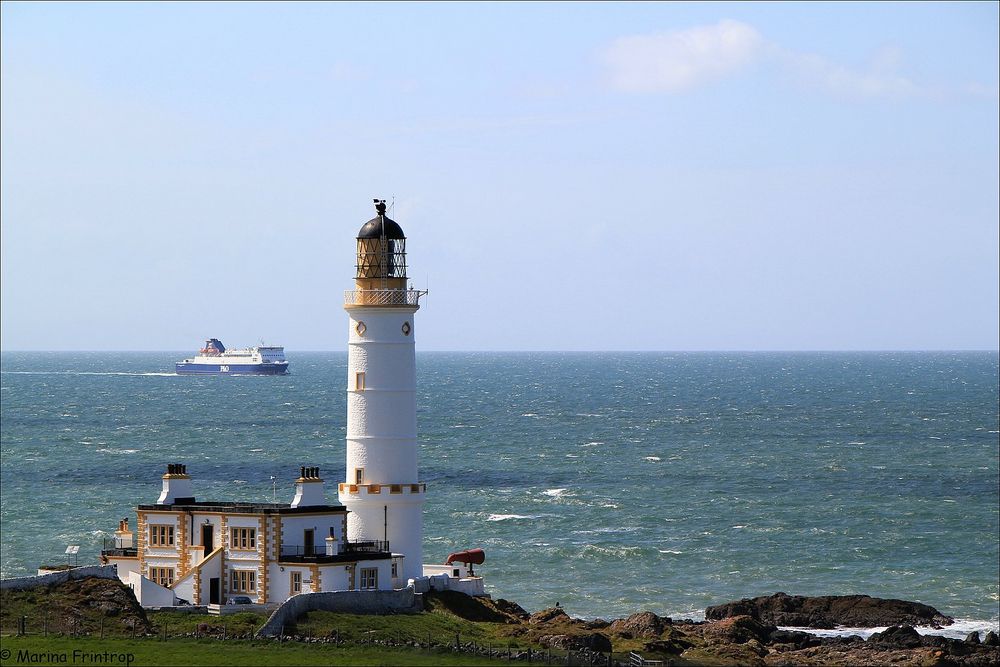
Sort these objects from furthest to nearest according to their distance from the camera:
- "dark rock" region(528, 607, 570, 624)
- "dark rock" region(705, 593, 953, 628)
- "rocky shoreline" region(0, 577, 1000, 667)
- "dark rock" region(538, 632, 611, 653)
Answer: "dark rock" region(705, 593, 953, 628) < "dark rock" region(528, 607, 570, 624) < "dark rock" region(538, 632, 611, 653) < "rocky shoreline" region(0, 577, 1000, 667)

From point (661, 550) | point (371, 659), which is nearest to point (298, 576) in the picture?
point (371, 659)

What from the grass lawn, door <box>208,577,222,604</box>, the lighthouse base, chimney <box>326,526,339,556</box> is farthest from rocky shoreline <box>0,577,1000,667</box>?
chimney <box>326,526,339,556</box>

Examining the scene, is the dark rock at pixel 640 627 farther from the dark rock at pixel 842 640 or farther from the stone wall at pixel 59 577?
the stone wall at pixel 59 577

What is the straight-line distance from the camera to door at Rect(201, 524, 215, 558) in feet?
160

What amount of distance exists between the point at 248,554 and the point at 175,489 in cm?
368

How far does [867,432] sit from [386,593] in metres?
106

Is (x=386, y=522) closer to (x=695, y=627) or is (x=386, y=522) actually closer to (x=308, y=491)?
(x=308, y=491)

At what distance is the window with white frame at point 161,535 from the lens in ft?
162

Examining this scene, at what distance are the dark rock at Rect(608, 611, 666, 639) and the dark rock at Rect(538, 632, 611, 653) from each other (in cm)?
248

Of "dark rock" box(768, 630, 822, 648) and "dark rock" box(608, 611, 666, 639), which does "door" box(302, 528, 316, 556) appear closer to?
"dark rock" box(608, 611, 666, 639)

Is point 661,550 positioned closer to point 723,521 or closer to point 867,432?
point 723,521

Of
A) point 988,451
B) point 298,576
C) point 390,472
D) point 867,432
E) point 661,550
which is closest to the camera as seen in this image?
point 298,576

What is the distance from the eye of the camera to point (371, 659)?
40469 mm

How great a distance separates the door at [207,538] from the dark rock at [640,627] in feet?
37.8
